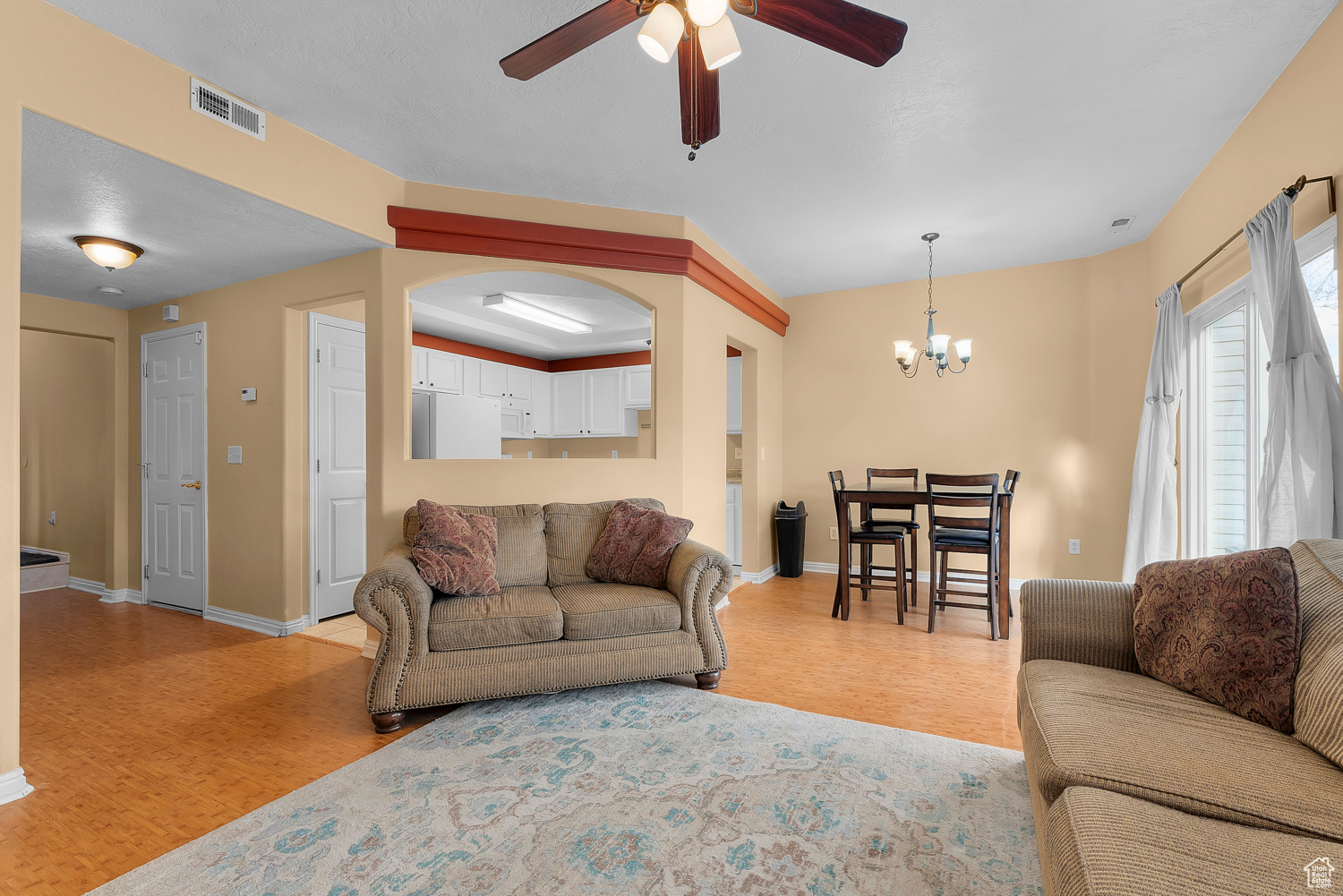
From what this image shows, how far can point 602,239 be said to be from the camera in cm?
374

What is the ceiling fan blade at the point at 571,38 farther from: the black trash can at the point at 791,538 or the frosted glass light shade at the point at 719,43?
the black trash can at the point at 791,538

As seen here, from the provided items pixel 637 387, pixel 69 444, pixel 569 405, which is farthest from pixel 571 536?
pixel 69 444

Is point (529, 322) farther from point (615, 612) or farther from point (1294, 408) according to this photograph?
point (1294, 408)

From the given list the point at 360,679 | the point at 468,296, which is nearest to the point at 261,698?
the point at 360,679

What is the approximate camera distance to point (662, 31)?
1.48 metres

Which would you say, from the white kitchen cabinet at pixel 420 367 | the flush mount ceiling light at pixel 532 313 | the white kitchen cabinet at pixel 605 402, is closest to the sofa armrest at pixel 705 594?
the flush mount ceiling light at pixel 532 313

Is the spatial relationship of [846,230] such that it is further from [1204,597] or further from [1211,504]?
[1204,597]

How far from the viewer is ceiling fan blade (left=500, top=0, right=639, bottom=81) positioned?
1524mm

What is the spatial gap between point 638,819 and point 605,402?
5.63 meters

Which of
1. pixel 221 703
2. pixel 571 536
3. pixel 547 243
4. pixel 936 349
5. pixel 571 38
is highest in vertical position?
pixel 547 243

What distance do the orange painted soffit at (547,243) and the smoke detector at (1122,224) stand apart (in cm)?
261

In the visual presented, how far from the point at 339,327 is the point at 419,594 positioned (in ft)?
8.20

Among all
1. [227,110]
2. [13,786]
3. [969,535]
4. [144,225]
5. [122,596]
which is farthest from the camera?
[122,596]

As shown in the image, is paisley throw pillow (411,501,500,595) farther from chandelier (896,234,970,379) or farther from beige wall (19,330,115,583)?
beige wall (19,330,115,583)
